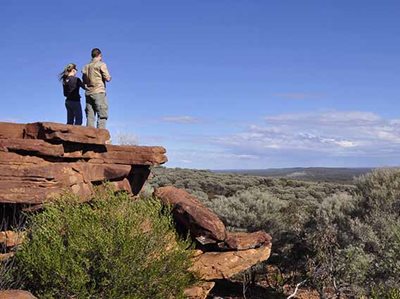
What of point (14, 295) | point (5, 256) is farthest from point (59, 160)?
point (14, 295)

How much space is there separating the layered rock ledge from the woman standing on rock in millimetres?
1158

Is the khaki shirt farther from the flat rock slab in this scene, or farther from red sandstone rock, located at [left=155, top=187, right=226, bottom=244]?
the flat rock slab

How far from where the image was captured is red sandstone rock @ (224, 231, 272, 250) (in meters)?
13.5

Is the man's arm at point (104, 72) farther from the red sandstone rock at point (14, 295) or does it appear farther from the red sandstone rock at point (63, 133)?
the red sandstone rock at point (14, 295)

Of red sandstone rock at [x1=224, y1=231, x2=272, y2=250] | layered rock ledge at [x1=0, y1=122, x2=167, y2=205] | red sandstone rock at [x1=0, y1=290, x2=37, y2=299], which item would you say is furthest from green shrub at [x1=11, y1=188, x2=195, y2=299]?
red sandstone rock at [x1=224, y1=231, x2=272, y2=250]

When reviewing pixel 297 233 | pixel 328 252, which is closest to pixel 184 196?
pixel 328 252

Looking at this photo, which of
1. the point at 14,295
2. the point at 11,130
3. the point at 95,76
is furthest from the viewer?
the point at 95,76

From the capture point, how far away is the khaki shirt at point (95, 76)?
13836mm

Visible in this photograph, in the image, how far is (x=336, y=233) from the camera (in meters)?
17.4

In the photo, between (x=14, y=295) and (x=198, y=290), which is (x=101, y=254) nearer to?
(x=14, y=295)

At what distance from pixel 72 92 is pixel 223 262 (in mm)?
5878

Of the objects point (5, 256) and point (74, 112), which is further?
point (74, 112)

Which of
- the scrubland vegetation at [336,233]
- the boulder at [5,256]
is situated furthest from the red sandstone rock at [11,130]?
the scrubland vegetation at [336,233]

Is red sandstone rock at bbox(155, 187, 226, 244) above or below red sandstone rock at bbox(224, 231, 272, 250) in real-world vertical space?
above
